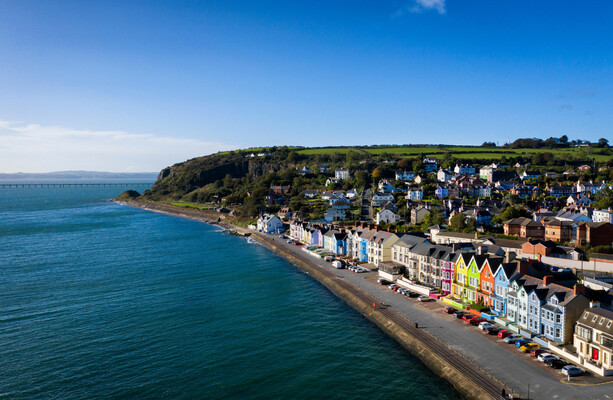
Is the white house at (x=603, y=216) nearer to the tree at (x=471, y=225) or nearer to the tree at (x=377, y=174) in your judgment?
the tree at (x=471, y=225)

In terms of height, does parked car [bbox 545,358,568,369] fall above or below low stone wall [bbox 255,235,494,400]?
above

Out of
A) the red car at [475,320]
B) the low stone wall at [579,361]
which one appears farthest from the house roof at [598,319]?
the red car at [475,320]

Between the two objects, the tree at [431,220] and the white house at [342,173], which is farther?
the white house at [342,173]

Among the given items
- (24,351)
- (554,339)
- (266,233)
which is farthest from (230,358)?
(266,233)

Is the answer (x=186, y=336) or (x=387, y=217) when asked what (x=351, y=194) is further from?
(x=186, y=336)

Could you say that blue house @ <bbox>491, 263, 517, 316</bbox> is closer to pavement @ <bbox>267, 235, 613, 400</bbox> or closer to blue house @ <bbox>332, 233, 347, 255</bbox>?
pavement @ <bbox>267, 235, 613, 400</bbox>

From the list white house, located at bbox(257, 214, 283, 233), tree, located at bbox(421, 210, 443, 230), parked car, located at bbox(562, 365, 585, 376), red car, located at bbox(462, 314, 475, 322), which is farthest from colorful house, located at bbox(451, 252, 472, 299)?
white house, located at bbox(257, 214, 283, 233)

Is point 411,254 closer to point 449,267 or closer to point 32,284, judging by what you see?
point 449,267

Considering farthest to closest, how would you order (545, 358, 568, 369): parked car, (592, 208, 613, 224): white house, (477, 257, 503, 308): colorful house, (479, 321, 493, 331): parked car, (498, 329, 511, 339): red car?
(592, 208, 613, 224): white house → (477, 257, 503, 308): colorful house → (479, 321, 493, 331): parked car → (498, 329, 511, 339): red car → (545, 358, 568, 369): parked car
